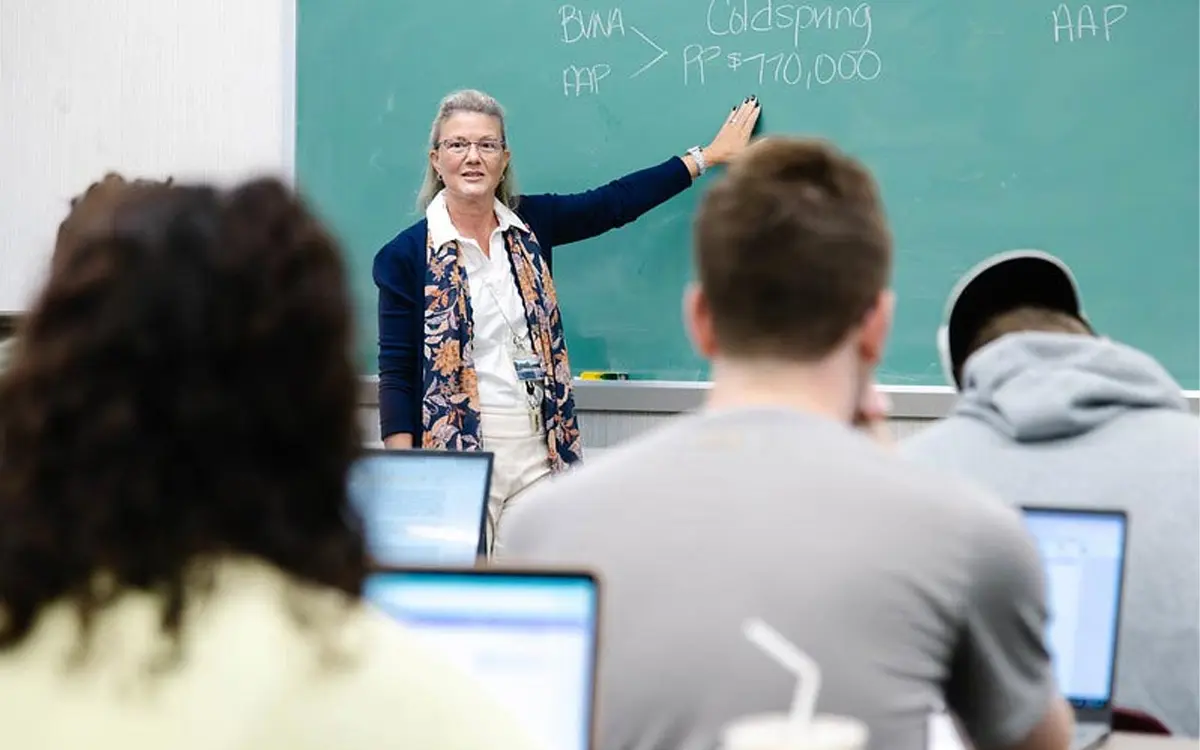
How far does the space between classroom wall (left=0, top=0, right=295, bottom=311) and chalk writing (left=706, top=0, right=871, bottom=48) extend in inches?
47.8

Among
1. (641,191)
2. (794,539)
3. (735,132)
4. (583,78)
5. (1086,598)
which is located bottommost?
(1086,598)

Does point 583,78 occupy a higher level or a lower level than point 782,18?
lower

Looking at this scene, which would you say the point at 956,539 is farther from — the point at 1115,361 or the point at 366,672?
the point at 1115,361

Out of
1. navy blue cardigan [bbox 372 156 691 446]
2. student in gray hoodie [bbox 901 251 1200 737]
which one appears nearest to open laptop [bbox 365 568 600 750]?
student in gray hoodie [bbox 901 251 1200 737]

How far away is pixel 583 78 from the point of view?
4.13 meters

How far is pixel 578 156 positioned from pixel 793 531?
9.36ft

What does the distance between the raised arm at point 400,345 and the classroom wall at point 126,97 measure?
0.82 meters

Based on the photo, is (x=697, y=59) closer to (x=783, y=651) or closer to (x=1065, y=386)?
(x=1065, y=386)

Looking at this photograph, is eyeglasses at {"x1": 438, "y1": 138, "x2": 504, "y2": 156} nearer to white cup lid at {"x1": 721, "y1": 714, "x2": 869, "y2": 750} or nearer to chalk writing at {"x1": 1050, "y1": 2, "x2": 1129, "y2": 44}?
chalk writing at {"x1": 1050, "y1": 2, "x2": 1129, "y2": 44}

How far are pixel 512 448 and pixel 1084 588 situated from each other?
6.61 feet

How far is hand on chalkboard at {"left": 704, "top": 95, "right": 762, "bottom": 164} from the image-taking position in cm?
403

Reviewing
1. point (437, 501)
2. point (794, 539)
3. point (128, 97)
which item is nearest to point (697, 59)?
point (128, 97)

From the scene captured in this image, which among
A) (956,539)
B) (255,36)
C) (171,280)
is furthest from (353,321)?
(255,36)

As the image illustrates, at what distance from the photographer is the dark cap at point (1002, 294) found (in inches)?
96.3
